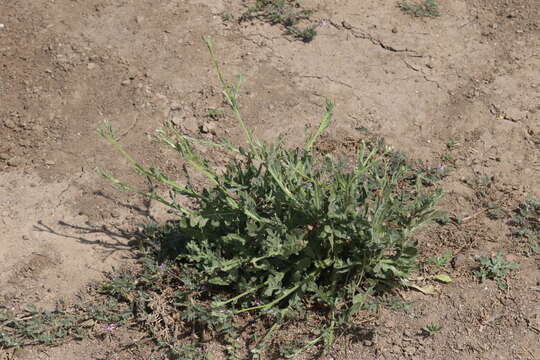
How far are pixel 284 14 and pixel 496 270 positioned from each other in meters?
2.54

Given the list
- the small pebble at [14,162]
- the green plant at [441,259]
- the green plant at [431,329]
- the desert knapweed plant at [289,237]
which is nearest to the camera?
the desert knapweed plant at [289,237]

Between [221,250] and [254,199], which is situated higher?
[254,199]

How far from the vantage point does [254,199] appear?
2.95 meters

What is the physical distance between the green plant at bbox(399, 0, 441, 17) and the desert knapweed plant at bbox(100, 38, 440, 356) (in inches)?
81.5

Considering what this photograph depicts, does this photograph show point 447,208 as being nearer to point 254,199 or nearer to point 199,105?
point 254,199

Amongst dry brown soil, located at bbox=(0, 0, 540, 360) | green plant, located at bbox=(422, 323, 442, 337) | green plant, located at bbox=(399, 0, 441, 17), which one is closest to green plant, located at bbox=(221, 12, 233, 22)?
dry brown soil, located at bbox=(0, 0, 540, 360)

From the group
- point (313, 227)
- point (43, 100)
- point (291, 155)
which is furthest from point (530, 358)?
point (43, 100)

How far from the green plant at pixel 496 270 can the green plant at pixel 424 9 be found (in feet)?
7.10

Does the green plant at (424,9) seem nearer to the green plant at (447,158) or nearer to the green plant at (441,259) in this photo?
the green plant at (447,158)

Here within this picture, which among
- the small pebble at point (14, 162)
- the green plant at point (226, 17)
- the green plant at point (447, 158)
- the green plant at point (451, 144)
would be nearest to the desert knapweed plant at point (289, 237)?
the green plant at point (447, 158)

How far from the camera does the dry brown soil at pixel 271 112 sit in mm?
3077

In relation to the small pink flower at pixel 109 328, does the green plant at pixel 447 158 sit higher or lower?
higher

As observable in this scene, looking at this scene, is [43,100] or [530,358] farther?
[43,100]

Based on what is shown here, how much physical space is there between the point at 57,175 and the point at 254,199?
5.12 ft
